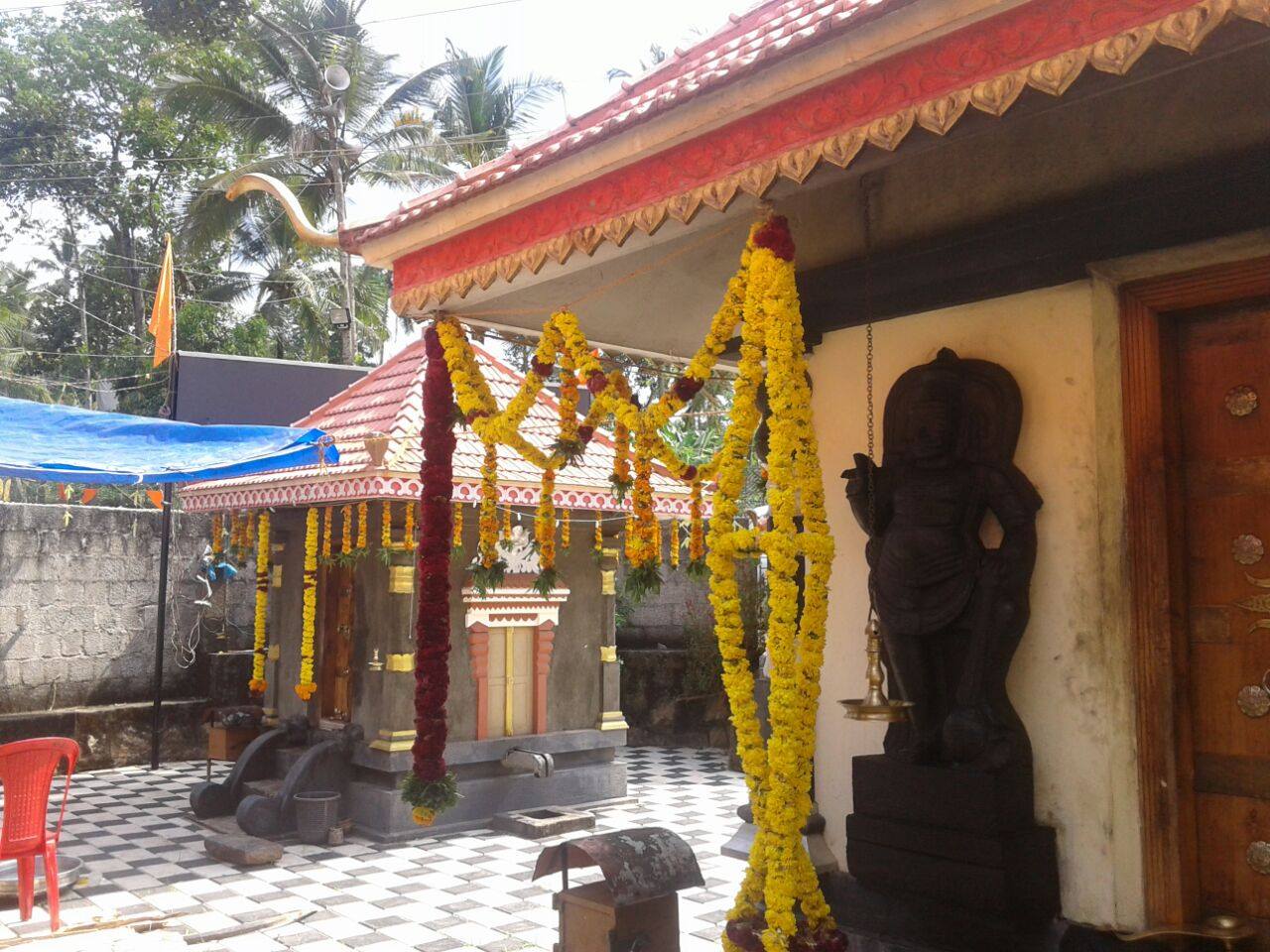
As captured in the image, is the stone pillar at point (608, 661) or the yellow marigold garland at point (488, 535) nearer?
the yellow marigold garland at point (488, 535)

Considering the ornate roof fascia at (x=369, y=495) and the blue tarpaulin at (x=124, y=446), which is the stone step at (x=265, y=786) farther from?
the blue tarpaulin at (x=124, y=446)

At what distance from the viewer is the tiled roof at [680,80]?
3.32 m

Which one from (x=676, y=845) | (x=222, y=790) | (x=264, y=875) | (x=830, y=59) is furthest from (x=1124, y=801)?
(x=222, y=790)

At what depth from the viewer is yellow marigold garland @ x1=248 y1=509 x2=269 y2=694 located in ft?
34.0

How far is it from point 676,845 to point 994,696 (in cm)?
159

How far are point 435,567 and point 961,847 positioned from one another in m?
3.19

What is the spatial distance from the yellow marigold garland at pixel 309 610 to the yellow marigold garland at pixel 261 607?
2.34ft

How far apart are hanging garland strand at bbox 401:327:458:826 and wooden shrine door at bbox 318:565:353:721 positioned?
13.6 ft

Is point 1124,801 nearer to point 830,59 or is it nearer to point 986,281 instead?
point 986,281

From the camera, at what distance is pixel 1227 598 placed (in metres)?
3.89

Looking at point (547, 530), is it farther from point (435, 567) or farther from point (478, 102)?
point (478, 102)

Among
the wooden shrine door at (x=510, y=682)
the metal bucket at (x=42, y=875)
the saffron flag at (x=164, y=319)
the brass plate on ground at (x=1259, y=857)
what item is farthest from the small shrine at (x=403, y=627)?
the brass plate on ground at (x=1259, y=857)

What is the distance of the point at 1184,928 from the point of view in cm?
379

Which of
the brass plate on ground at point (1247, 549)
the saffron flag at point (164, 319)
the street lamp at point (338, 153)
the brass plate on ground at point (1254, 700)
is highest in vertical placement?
the street lamp at point (338, 153)
